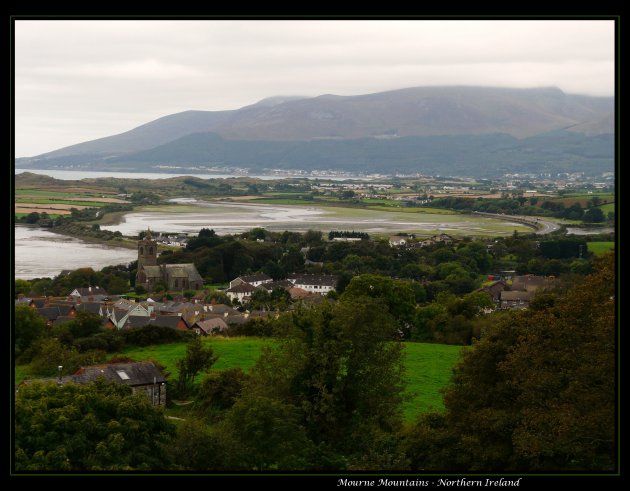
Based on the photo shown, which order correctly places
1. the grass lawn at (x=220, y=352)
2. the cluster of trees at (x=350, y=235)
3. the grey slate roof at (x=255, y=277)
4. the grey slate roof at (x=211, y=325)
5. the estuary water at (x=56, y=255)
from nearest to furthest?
the grass lawn at (x=220, y=352), the grey slate roof at (x=211, y=325), the grey slate roof at (x=255, y=277), the estuary water at (x=56, y=255), the cluster of trees at (x=350, y=235)

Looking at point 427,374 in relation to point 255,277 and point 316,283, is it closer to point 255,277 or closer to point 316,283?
point 316,283

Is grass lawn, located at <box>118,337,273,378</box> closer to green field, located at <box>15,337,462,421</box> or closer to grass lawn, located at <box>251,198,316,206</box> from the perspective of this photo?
green field, located at <box>15,337,462,421</box>

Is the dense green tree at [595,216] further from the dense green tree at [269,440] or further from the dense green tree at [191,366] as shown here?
the dense green tree at [269,440]

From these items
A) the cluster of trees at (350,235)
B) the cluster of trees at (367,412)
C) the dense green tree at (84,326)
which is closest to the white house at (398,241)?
the cluster of trees at (350,235)

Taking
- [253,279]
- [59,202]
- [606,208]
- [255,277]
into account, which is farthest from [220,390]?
[59,202]
